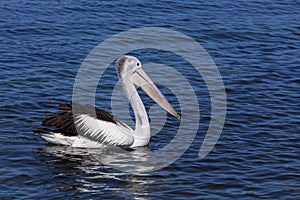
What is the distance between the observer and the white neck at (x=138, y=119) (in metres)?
9.66

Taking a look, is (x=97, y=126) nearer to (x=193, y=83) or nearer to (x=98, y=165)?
(x=98, y=165)

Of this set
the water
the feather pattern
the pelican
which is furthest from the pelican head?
the feather pattern

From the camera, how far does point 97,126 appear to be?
377 inches

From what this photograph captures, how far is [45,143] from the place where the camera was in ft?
31.4

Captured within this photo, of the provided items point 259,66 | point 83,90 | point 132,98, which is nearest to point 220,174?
point 132,98

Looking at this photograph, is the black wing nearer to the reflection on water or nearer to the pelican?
the pelican

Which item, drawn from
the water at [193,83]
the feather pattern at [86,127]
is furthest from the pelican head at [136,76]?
the feather pattern at [86,127]

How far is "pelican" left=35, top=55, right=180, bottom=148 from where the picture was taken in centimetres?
940

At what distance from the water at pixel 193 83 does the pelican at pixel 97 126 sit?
0.21 meters

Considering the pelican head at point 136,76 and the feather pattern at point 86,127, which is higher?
the pelican head at point 136,76

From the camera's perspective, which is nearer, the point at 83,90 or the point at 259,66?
the point at 83,90

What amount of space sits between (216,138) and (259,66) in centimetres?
335

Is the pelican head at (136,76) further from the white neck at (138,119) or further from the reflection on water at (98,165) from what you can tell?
the reflection on water at (98,165)

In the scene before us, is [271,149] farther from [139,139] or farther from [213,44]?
[213,44]
